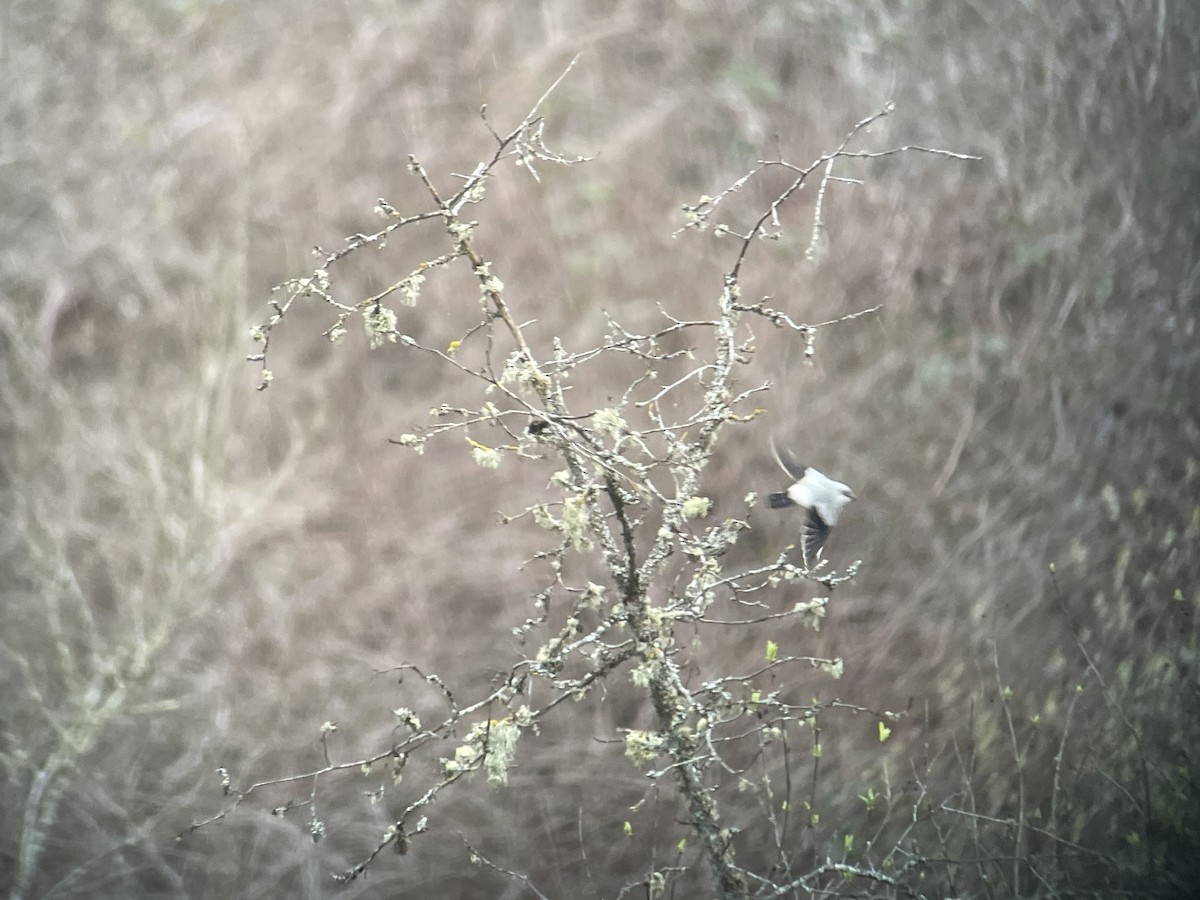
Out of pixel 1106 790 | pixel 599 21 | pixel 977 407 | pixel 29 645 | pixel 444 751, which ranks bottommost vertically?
pixel 1106 790

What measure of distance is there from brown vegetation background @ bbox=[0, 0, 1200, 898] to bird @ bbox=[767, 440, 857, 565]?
0.80m

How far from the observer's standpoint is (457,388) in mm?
2523

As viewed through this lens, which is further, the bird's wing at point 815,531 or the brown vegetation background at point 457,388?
the brown vegetation background at point 457,388

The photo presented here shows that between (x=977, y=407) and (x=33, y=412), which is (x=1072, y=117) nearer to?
(x=977, y=407)

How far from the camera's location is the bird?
1470 millimetres

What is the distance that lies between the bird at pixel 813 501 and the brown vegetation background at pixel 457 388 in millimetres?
797

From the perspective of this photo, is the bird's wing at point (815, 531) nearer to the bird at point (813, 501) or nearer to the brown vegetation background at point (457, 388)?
the bird at point (813, 501)

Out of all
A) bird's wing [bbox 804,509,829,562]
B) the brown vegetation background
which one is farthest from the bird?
the brown vegetation background

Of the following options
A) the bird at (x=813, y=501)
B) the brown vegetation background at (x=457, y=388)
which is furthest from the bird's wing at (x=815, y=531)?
the brown vegetation background at (x=457, y=388)

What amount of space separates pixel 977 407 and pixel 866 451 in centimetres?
27

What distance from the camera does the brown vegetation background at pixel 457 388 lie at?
7.61 feet

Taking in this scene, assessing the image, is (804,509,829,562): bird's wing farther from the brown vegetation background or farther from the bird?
the brown vegetation background

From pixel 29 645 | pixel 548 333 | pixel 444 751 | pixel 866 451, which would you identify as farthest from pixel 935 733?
pixel 29 645

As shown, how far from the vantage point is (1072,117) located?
2465 mm
